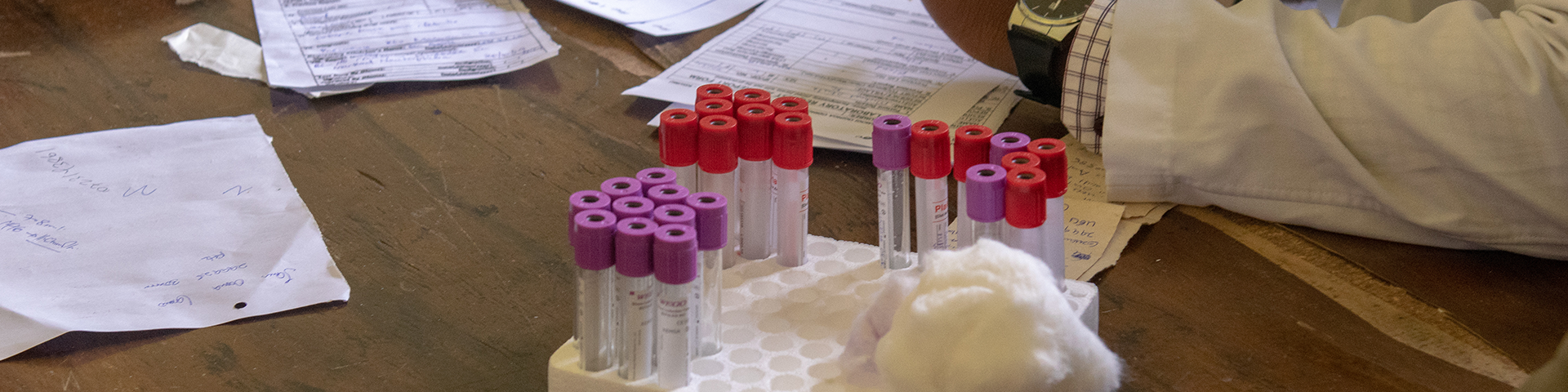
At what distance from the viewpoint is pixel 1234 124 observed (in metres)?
0.64

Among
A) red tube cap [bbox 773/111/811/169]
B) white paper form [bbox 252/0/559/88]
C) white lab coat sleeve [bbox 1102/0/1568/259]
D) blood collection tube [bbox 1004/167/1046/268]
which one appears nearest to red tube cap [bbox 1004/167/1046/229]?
blood collection tube [bbox 1004/167/1046/268]

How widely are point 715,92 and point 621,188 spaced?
0.12 meters

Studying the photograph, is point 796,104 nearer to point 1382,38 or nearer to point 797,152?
point 797,152

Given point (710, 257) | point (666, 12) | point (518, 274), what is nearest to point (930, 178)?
point (710, 257)

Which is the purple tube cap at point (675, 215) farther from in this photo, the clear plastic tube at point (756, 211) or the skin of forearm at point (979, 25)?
the skin of forearm at point (979, 25)

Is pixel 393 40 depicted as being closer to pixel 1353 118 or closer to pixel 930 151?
A: pixel 930 151

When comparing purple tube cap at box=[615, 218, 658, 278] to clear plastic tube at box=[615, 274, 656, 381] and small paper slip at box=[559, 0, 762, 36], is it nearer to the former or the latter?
clear plastic tube at box=[615, 274, 656, 381]

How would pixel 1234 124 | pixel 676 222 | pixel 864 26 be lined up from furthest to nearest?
pixel 864 26 < pixel 1234 124 < pixel 676 222

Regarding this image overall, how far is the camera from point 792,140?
0.53 metres

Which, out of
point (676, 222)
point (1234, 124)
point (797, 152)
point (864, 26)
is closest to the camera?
point (676, 222)

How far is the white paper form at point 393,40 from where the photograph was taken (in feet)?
2.77

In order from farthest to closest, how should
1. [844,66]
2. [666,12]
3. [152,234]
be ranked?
[666,12] < [844,66] < [152,234]

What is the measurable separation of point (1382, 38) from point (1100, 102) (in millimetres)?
161

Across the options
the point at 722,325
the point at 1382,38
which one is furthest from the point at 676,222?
the point at 1382,38
